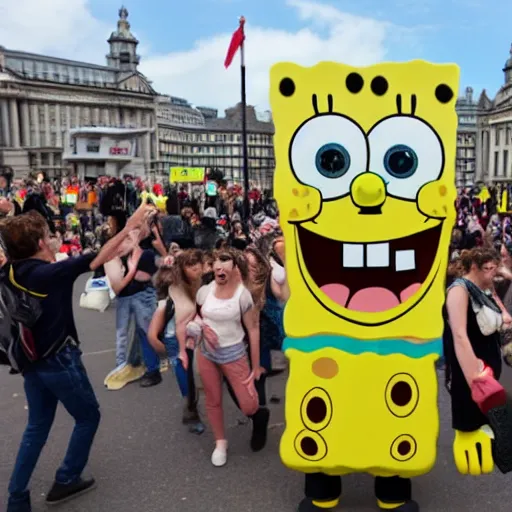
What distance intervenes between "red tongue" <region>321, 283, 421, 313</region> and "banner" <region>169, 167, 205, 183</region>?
15.5 metres

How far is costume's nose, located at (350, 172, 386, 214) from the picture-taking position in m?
2.78

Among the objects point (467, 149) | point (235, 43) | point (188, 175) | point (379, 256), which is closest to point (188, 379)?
point (379, 256)

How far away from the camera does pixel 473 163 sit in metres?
103

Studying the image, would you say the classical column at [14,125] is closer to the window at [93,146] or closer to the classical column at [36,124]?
the classical column at [36,124]

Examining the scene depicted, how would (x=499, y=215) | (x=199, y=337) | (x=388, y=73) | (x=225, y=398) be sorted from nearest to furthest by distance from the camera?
1. (x=388, y=73)
2. (x=199, y=337)
3. (x=225, y=398)
4. (x=499, y=215)

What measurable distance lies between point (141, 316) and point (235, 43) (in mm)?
6041

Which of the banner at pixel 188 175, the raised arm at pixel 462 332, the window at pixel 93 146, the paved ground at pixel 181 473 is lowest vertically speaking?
the paved ground at pixel 181 473

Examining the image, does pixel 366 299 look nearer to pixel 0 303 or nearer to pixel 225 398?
pixel 0 303

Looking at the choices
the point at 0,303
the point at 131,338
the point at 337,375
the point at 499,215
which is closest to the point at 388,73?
the point at 337,375

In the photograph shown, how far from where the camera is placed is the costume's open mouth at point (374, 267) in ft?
9.36

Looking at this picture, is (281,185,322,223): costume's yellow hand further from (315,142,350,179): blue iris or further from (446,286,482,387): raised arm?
(446,286,482,387): raised arm

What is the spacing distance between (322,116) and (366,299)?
94 centimetres

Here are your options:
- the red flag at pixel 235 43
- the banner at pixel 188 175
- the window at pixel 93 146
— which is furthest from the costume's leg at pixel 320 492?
the window at pixel 93 146

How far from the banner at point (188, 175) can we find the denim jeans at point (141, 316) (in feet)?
42.7
